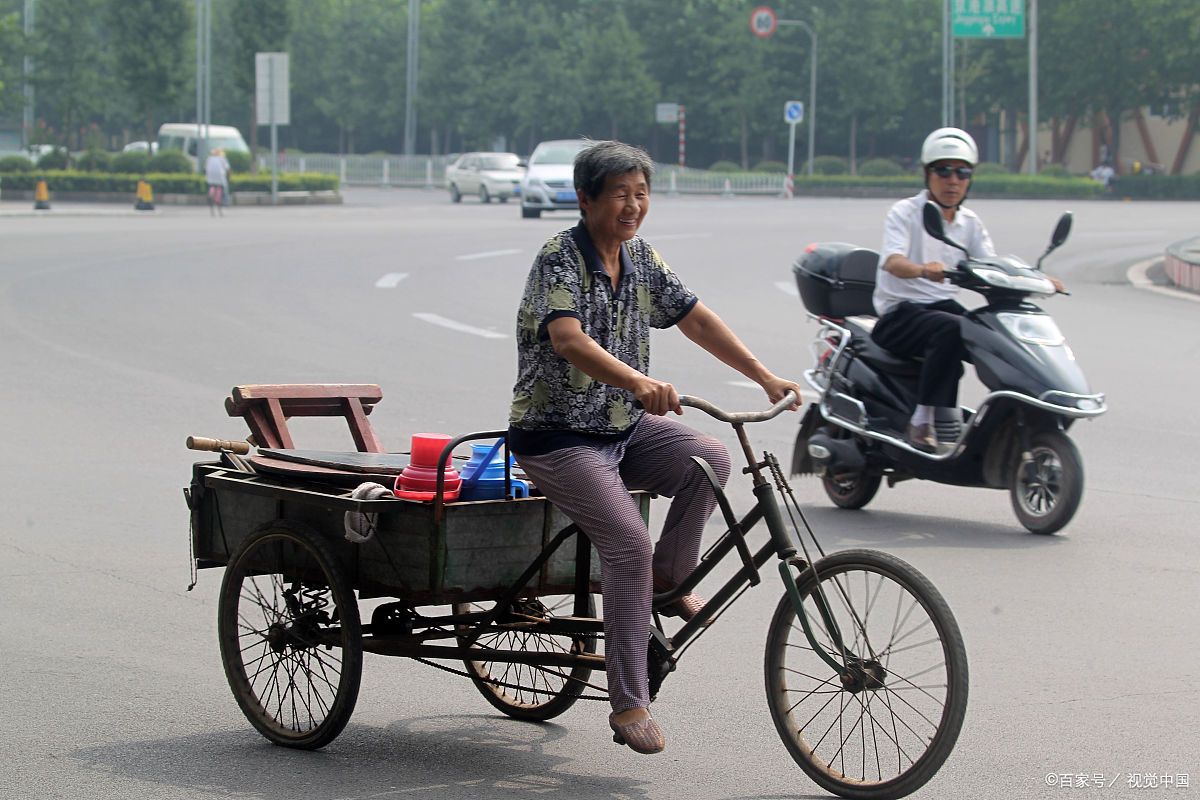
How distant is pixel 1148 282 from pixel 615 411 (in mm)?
19442

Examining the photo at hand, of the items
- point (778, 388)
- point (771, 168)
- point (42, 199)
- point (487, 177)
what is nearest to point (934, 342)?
point (778, 388)

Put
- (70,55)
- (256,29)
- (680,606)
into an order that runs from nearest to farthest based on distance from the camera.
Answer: (680,606) → (256,29) → (70,55)

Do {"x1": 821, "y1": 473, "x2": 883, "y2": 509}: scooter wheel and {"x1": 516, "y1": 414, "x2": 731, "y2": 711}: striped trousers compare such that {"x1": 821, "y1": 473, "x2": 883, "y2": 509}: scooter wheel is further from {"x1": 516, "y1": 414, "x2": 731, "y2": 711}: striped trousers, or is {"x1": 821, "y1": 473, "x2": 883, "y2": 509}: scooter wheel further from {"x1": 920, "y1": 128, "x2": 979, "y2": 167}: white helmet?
{"x1": 516, "y1": 414, "x2": 731, "y2": 711}: striped trousers

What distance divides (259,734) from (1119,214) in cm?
4100

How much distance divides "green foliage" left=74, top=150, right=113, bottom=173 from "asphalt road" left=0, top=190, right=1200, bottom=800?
31899 mm

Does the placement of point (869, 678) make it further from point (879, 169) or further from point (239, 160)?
point (879, 169)

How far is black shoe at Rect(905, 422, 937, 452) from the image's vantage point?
827 centimetres

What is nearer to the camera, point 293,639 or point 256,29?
point 293,639

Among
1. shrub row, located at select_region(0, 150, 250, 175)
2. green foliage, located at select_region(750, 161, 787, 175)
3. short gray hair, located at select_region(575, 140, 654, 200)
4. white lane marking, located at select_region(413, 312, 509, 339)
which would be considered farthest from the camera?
green foliage, located at select_region(750, 161, 787, 175)

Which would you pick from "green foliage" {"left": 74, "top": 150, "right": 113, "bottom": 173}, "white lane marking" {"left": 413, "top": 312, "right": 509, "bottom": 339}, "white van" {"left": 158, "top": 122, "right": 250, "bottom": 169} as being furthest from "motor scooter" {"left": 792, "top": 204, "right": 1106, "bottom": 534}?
"white van" {"left": 158, "top": 122, "right": 250, "bottom": 169}

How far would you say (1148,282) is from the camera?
22750mm

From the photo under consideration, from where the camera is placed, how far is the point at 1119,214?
43.5 m

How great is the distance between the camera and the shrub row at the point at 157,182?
45.6 metres

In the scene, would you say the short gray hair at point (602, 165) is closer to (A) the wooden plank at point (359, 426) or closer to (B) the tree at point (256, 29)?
(A) the wooden plank at point (359, 426)
